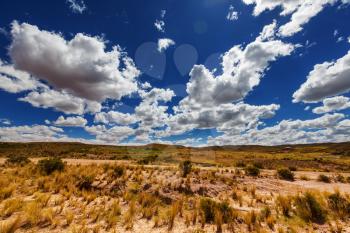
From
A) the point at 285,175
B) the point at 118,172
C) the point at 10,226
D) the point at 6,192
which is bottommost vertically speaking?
the point at 10,226

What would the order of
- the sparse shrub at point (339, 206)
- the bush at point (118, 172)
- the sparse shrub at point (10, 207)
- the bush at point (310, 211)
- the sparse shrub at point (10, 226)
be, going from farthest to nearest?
the bush at point (118, 172) → the sparse shrub at point (339, 206) → the bush at point (310, 211) → the sparse shrub at point (10, 207) → the sparse shrub at point (10, 226)

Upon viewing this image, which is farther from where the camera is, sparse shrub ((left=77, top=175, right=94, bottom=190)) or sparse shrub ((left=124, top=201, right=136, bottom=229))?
sparse shrub ((left=77, top=175, right=94, bottom=190))

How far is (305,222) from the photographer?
28.6 feet

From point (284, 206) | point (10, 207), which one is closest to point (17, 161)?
point (10, 207)

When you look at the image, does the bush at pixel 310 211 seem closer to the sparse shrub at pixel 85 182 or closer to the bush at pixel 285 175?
the bush at pixel 285 175

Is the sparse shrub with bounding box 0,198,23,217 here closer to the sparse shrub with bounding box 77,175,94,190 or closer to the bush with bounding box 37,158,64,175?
the sparse shrub with bounding box 77,175,94,190

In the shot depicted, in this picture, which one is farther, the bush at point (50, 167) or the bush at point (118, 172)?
the bush at point (50, 167)

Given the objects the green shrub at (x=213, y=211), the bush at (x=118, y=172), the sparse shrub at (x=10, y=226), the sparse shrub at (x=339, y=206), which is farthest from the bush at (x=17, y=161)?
the sparse shrub at (x=339, y=206)

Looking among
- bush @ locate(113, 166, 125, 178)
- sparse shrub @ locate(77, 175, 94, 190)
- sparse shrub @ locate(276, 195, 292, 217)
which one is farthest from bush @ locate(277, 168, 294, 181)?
sparse shrub @ locate(77, 175, 94, 190)

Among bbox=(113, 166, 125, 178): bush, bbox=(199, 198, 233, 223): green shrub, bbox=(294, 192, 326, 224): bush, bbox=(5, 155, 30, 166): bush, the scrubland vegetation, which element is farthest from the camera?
bbox=(5, 155, 30, 166): bush

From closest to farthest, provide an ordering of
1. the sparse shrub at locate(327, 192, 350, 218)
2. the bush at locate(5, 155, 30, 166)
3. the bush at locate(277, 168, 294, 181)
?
1. the sparse shrub at locate(327, 192, 350, 218)
2. the bush at locate(277, 168, 294, 181)
3. the bush at locate(5, 155, 30, 166)

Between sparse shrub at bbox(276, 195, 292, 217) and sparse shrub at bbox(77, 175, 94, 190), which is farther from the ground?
sparse shrub at bbox(77, 175, 94, 190)

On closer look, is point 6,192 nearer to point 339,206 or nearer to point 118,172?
point 118,172

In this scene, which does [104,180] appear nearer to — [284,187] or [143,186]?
[143,186]
